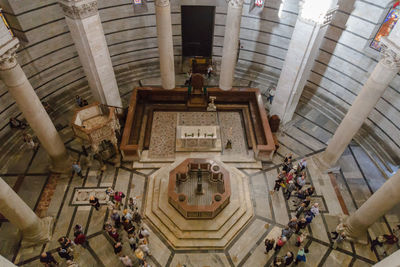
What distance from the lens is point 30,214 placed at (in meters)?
9.59

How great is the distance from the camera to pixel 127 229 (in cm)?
1001

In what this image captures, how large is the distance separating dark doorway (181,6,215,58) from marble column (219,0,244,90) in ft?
11.7

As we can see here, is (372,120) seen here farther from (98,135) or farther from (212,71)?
(98,135)

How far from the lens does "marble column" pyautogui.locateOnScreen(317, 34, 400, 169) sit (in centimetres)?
862

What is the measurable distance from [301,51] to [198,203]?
25.5 feet

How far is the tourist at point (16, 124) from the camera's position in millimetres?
13179

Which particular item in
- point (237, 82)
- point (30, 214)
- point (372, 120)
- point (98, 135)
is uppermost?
point (237, 82)

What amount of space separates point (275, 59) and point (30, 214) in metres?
14.5

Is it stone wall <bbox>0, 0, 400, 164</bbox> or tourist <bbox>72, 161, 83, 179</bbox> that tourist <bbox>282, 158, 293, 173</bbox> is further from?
tourist <bbox>72, 161, 83, 179</bbox>

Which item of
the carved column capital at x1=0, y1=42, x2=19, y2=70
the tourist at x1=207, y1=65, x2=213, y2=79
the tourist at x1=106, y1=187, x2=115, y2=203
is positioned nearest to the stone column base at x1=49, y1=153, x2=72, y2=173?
the tourist at x1=106, y1=187, x2=115, y2=203

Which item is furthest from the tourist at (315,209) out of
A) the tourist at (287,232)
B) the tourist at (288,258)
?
the tourist at (288,258)

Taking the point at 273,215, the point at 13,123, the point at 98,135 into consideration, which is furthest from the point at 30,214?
the point at 273,215

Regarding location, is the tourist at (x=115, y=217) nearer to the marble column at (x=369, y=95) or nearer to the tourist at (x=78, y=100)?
the tourist at (x=78, y=100)

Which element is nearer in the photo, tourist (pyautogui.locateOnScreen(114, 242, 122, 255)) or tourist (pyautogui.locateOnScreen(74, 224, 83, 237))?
tourist (pyautogui.locateOnScreen(114, 242, 122, 255))
